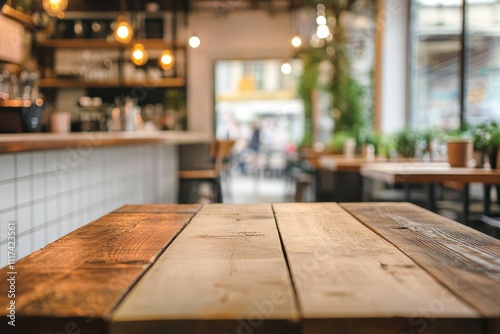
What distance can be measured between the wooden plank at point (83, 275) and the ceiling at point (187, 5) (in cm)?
756

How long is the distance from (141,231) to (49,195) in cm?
237

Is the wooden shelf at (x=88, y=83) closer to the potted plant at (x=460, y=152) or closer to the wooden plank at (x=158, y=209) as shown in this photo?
the potted plant at (x=460, y=152)

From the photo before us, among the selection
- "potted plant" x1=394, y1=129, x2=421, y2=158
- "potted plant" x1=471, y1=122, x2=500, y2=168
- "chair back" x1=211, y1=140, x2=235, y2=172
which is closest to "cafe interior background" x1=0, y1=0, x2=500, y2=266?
"potted plant" x1=394, y1=129, x2=421, y2=158

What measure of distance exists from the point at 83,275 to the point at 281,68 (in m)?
7.61

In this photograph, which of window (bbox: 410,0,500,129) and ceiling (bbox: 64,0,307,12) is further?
ceiling (bbox: 64,0,307,12)

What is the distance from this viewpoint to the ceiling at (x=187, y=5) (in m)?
8.66

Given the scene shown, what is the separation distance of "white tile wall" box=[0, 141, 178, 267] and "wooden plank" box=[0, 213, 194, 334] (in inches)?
70.4

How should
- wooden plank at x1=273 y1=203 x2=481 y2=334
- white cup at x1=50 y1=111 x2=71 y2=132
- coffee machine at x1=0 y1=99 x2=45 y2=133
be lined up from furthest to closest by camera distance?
white cup at x1=50 y1=111 x2=71 y2=132, coffee machine at x1=0 y1=99 x2=45 y2=133, wooden plank at x1=273 y1=203 x2=481 y2=334

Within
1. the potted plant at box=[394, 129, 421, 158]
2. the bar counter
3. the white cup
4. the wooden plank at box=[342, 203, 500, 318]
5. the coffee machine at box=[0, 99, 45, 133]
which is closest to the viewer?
the wooden plank at box=[342, 203, 500, 318]

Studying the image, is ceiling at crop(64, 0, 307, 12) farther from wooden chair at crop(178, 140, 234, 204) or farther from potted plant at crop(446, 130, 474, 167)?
potted plant at crop(446, 130, 474, 167)

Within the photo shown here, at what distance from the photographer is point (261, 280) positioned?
90 centimetres

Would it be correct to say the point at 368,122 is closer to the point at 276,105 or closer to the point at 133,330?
the point at 133,330

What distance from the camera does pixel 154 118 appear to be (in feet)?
28.1

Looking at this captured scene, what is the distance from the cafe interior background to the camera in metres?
5.17
